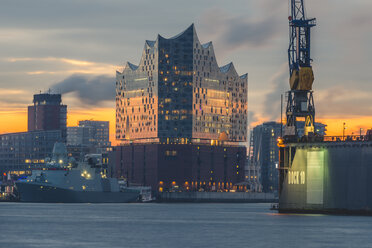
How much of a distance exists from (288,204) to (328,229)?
3368 centimetres

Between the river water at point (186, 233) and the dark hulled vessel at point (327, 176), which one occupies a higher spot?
the dark hulled vessel at point (327, 176)

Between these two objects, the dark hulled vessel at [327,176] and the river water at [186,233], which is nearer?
the river water at [186,233]

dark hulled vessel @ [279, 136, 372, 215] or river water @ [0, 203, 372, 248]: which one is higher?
dark hulled vessel @ [279, 136, 372, 215]

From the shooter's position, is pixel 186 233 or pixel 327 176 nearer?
pixel 186 233

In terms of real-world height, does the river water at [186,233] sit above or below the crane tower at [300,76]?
below

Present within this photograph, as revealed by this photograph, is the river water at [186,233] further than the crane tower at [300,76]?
No

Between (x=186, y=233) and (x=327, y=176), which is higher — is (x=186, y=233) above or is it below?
below

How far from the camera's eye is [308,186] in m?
157

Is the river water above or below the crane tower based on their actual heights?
below

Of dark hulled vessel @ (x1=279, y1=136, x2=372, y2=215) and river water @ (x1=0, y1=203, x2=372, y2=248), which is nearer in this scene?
river water @ (x1=0, y1=203, x2=372, y2=248)

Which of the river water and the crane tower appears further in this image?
the crane tower

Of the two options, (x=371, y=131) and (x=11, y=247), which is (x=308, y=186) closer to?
(x=371, y=131)

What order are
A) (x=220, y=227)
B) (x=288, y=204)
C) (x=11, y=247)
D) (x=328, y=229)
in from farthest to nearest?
(x=288, y=204) → (x=220, y=227) → (x=328, y=229) → (x=11, y=247)

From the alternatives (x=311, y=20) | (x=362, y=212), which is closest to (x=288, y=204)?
(x=362, y=212)
